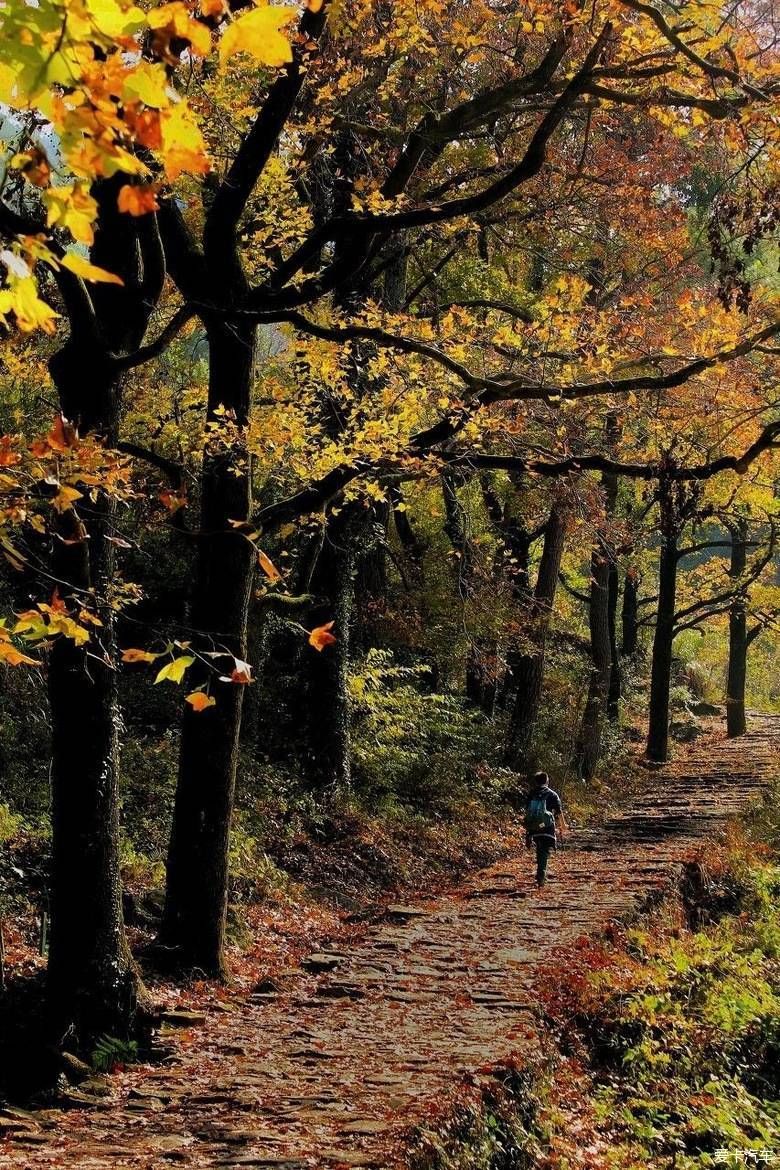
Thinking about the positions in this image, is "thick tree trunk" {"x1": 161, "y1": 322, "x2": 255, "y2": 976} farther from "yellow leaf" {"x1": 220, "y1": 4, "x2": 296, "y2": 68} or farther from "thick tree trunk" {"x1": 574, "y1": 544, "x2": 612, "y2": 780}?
"thick tree trunk" {"x1": 574, "y1": 544, "x2": 612, "y2": 780}

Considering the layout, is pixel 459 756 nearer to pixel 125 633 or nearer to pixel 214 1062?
pixel 125 633

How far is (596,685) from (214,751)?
15.4 meters

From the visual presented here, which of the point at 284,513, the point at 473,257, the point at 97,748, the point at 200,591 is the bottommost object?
the point at 97,748

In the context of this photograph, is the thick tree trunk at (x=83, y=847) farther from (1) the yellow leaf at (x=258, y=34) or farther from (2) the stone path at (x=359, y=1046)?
(1) the yellow leaf at (x=258, y=34)

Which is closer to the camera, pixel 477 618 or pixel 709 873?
pixel 709 873

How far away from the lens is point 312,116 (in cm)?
938

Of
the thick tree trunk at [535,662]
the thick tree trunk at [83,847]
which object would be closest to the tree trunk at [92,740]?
the thick tree trunk at [83,847]

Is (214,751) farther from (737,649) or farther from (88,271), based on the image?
(737,649)

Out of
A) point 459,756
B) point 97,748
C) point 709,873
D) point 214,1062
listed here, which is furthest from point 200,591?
point 459,756

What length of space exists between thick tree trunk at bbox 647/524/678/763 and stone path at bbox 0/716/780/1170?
12436 millimetres

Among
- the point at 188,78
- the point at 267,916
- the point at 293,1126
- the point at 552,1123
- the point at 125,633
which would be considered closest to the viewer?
the point at 293,1126

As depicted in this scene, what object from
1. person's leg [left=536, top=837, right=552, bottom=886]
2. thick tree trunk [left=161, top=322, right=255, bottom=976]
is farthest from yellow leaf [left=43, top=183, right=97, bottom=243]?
person's leg [left=536, top=837, right=552, bottom=886]

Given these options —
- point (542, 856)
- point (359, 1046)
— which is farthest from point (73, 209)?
point (542, 856)

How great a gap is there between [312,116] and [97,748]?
602cm
